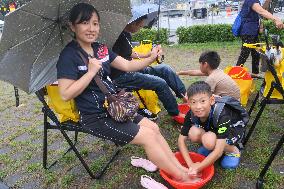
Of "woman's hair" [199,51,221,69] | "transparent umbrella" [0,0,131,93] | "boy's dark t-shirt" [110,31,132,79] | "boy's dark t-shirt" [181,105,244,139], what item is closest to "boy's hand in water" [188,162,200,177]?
"boy's dark t-shirt" [181,105,244,139]

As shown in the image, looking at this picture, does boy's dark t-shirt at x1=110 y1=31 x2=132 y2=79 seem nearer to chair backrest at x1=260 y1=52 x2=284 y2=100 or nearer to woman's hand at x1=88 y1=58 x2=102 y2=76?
woman's hand at x1=88 y1=58 x2=102 y2=76

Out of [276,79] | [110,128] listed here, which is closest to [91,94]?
[110,128]

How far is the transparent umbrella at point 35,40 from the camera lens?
7.89 feet

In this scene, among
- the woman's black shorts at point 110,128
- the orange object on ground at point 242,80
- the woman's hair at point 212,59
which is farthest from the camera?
the orange object on ground at point 242,80

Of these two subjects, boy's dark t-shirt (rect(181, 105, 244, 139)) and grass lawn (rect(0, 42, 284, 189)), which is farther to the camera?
grass lawn (rect(0, 42, 284, 189))

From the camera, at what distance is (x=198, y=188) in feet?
8.80

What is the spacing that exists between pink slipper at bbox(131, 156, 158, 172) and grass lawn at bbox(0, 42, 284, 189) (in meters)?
0.05

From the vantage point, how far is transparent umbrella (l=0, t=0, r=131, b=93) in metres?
2.40

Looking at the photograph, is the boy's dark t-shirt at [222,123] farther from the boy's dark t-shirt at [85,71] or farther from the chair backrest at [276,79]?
the boy's dark t-shirt at [85,71]

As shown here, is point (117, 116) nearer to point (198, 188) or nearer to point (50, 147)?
point (198, 188)

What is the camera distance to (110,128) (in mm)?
2750

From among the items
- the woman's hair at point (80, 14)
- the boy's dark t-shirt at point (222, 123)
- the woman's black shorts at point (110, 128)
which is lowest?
the boy's dark t-shirt at point (222, 123)

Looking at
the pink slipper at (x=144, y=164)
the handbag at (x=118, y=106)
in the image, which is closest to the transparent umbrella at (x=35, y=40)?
the handbag at (x=118, y=106)

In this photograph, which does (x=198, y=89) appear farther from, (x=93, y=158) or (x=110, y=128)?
(x=93, y=158)
